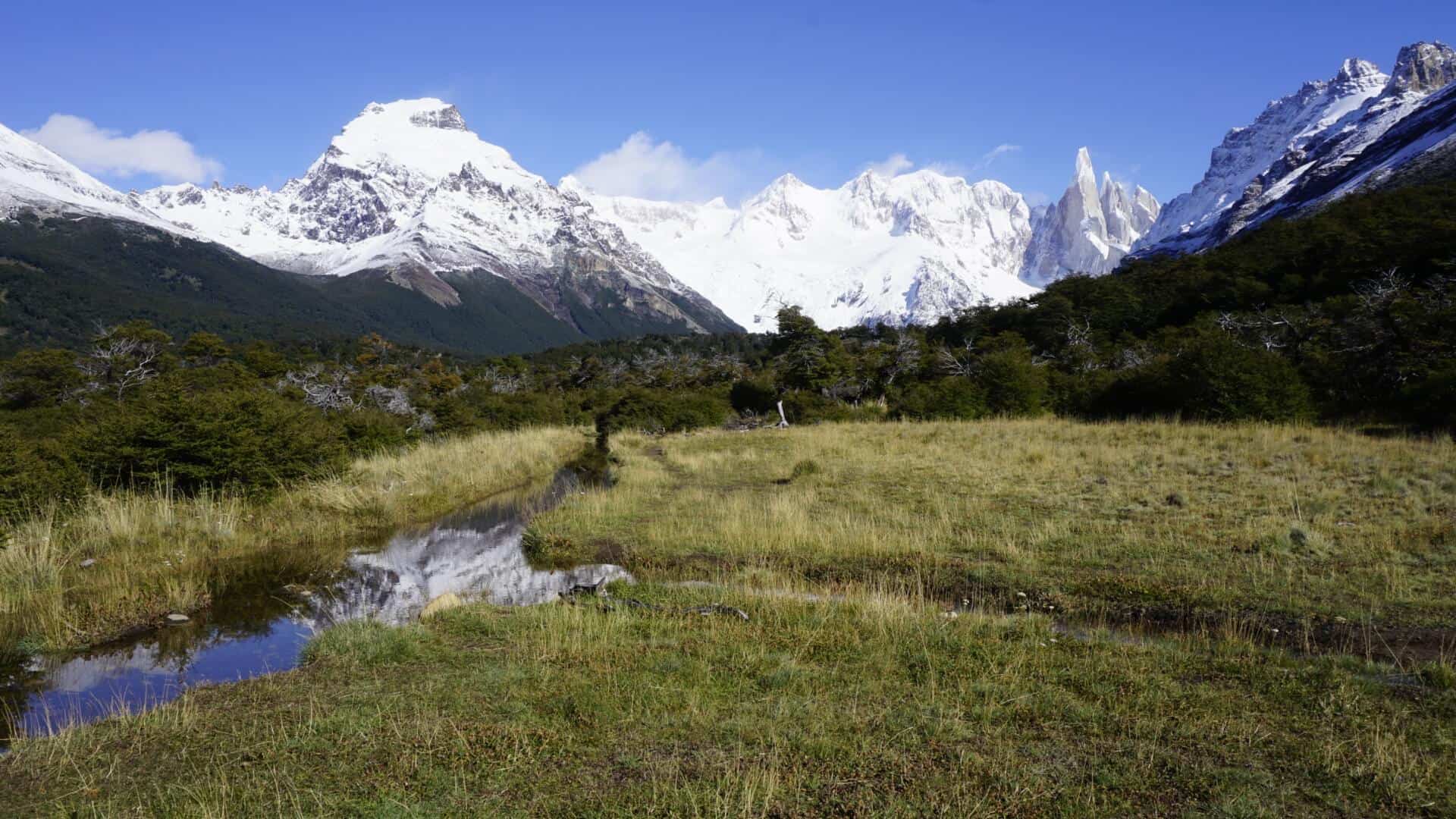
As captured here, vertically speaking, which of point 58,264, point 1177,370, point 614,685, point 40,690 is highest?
point 58,264

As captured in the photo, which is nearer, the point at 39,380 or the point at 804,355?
the point at 39,380

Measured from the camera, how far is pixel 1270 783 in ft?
14.9

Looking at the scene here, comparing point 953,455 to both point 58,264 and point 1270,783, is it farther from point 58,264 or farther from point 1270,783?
point 58,264

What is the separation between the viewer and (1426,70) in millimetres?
193500

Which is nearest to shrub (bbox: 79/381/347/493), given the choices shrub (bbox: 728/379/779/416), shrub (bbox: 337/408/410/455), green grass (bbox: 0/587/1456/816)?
shrub (bbox: 337/408/410/455)

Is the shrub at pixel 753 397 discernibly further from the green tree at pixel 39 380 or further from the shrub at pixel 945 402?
the green tree at pixel 39 380

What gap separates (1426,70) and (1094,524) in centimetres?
26671

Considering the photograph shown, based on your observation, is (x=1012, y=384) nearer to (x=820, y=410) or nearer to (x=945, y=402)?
(x=945, y=402)

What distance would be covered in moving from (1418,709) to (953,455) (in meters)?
16.1

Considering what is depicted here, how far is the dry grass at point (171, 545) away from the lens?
9289mm

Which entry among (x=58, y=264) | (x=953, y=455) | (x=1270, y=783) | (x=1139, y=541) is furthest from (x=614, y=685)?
(x=58, y=264)

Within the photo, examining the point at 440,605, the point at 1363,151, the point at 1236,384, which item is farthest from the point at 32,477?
the point at 1363,151

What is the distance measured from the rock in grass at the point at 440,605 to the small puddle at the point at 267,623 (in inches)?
14.9

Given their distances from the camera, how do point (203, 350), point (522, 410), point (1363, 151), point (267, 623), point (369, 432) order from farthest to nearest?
point (1363, 151), point (522, 410), point (203, 350), point (369, 432), point (267, 623)
